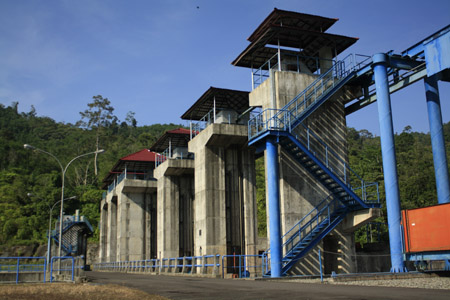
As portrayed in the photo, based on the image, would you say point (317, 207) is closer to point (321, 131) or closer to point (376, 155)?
point (321, 131)

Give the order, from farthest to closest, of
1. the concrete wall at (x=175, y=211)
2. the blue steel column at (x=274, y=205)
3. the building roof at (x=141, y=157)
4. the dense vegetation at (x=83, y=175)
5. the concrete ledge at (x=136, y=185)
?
the dense vegetation at (x=83, y=175) → the building roof at (x=141, y=157) → the concrete ledge at (x=136, y=185) → the concrete wall at (x=175, y=211) → the blue steel column at (x=274, y=205)

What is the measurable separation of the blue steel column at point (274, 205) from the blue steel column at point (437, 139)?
8.10m

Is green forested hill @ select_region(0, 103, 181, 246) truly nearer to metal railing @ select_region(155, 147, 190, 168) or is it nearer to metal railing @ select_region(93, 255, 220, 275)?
metal railing @ select_region(93, 255, 220, 275)

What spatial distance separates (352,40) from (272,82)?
6186mm

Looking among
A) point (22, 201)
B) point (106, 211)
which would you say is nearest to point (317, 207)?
point (106, 211)

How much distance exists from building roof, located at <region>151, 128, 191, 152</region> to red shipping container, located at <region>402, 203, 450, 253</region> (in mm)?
23916

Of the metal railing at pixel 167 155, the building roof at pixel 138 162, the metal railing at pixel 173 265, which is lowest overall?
the metal railing at pixel 173 265

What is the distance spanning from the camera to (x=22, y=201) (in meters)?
78.4

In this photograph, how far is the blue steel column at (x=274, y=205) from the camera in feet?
74.0

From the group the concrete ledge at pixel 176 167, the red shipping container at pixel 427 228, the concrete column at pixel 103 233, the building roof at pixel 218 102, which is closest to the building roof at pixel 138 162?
the concrete ledge at pixel 176 167

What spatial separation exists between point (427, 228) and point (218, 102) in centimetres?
1890

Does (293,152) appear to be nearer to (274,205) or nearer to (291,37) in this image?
Answer: (274,205)

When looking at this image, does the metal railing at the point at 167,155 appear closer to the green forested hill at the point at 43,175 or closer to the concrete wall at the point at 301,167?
the concrete wall at the point at 301,167

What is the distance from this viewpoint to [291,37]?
27.8m
